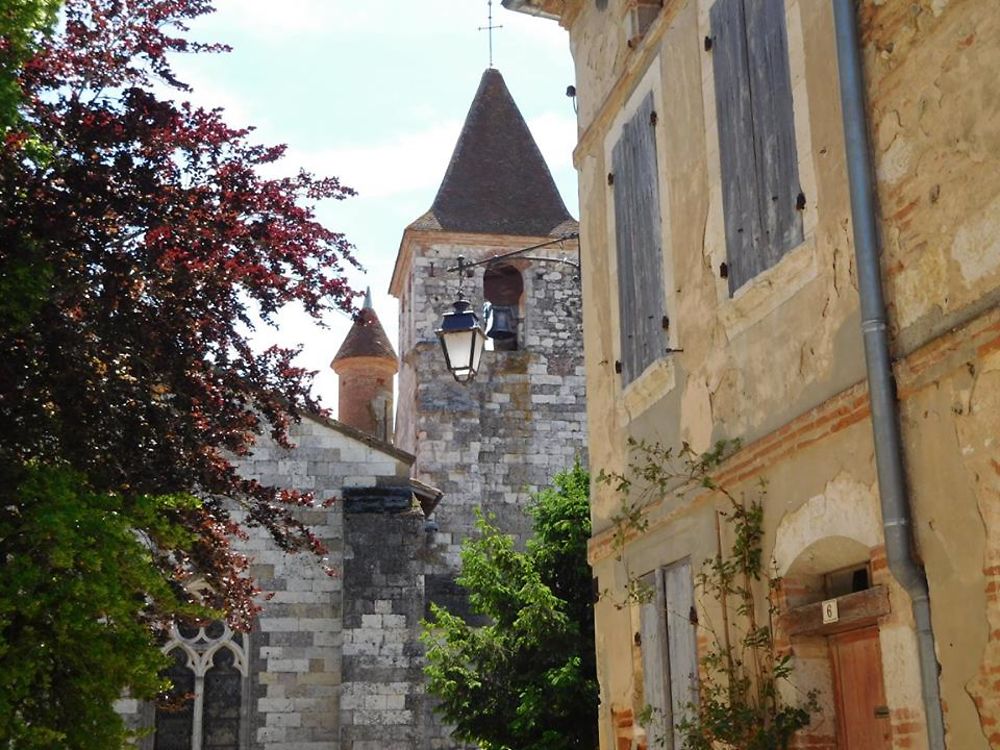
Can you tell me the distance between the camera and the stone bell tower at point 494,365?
23250mm

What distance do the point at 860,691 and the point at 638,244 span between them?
11.5 feet

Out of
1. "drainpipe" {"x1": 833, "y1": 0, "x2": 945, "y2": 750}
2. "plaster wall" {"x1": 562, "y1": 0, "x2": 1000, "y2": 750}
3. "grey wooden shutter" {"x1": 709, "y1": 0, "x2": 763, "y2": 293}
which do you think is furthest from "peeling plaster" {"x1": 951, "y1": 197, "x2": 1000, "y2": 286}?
"grey wooden shutter" {"x1": 709, "y1": 0, "x2": 763, "y2": 293}

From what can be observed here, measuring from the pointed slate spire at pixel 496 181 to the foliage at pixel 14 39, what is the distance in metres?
16.5

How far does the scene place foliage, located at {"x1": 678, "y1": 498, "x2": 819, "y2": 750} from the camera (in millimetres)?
6629

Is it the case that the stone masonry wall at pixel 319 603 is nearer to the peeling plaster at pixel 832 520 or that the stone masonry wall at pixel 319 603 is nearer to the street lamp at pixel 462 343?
the street lamp at pixel 462 343

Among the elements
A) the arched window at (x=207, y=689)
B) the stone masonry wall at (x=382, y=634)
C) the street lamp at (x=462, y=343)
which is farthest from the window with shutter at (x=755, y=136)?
the arched window at (x=207, y=689)

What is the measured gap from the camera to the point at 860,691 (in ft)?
21.1

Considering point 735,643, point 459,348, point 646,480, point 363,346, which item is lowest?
point 735,643

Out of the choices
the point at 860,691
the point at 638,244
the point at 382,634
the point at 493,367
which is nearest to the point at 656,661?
the point at 860,691

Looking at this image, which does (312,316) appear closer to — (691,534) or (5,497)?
(5,497)

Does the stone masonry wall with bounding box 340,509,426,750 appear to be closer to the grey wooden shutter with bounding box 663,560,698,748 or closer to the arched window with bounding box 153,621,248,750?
the arched window with bounding box 153,621,248,750

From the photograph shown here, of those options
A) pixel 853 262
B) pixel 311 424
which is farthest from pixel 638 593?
pixel 311 424

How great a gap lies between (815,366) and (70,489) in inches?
160

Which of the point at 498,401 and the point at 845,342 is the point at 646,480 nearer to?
the point at 845,342
